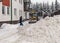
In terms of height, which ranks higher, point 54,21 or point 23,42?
point 54,21

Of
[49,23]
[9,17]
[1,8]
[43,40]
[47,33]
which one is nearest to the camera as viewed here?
[43,40]

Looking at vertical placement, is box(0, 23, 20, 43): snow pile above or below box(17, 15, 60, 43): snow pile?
below

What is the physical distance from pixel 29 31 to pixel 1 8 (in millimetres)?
15541

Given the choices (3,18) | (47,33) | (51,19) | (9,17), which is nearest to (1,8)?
Answer: (3,18)

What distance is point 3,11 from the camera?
24469mm

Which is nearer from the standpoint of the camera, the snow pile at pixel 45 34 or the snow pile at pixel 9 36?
the snow pile at pixel 45 34

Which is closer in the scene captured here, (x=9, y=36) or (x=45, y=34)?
(x=45, y=34)

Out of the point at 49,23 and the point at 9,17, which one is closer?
the point at 49,23

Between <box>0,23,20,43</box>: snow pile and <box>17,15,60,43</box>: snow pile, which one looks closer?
<box>17,15,60,43</box>: snow pile

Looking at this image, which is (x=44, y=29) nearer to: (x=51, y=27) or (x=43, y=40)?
(x=51, y=27)

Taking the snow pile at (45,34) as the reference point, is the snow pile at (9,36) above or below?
below

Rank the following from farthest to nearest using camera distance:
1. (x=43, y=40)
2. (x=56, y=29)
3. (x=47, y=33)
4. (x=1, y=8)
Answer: (x=1, y=8) < (x=56, y=29) < (x=47, y=33) < (x=43, y=40)

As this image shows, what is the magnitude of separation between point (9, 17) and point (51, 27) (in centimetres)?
1810

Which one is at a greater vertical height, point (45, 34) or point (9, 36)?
point (45, 34)
